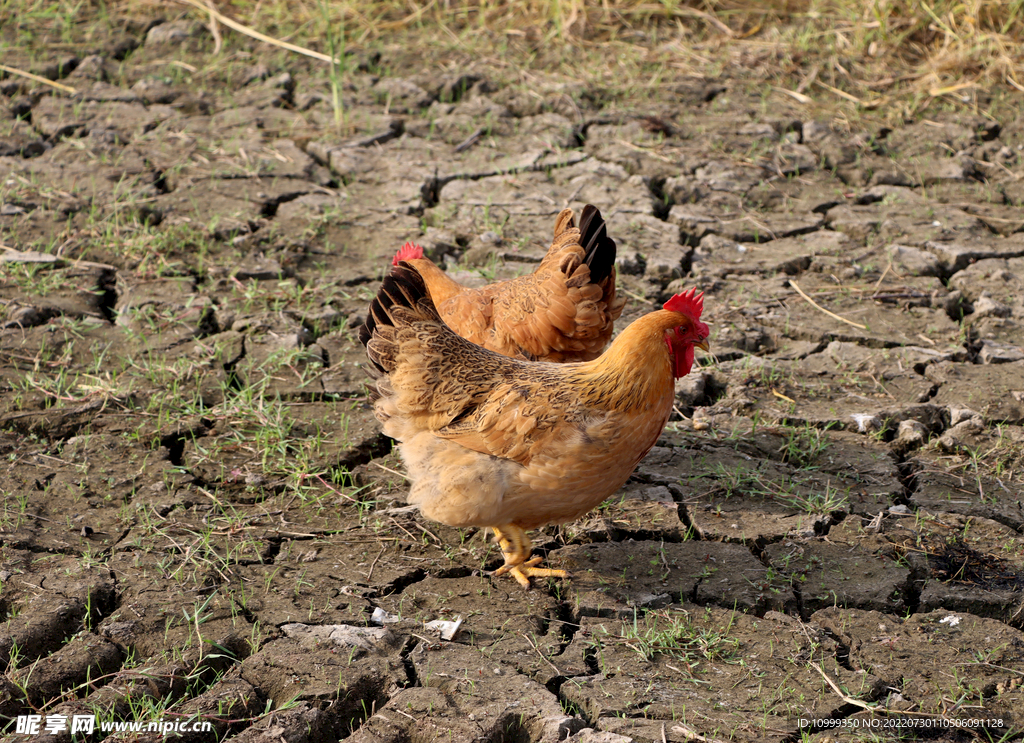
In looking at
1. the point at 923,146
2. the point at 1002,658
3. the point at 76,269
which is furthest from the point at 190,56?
the point at 1002,658

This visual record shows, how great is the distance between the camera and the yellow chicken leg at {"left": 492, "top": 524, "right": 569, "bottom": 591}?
3.36 meters

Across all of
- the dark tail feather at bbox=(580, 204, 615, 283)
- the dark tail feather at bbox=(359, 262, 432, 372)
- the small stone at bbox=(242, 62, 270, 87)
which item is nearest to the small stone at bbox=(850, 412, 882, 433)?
the dark tail feather at bbox=(580, 204, 615, 283)

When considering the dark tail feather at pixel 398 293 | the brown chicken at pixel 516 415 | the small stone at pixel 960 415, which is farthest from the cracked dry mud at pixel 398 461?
the dark tail feather at pixel 398 293


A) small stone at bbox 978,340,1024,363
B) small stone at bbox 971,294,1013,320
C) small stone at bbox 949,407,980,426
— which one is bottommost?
small stone at bbox 949,407,980,426

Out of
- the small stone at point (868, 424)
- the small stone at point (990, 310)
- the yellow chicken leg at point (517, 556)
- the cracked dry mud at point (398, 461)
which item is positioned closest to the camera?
the cracked dry mud at point (398, 461)

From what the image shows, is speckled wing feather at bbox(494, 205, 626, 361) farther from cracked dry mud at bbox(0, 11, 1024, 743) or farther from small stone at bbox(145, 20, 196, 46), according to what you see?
small stone at bbox(145, 20, 196, 46)

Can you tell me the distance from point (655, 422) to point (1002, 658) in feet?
4.22

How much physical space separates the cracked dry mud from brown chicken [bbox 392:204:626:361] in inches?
23.5

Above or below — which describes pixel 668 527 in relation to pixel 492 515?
below

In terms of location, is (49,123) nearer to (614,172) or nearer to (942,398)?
(614,172)

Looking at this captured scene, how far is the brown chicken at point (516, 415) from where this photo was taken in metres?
3.15

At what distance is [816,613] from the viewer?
319 cm

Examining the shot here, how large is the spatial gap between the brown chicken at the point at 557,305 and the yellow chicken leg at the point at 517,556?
2.86 feet

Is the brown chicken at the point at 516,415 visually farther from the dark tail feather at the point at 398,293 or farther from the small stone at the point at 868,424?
the small stone at the point at 868,424
